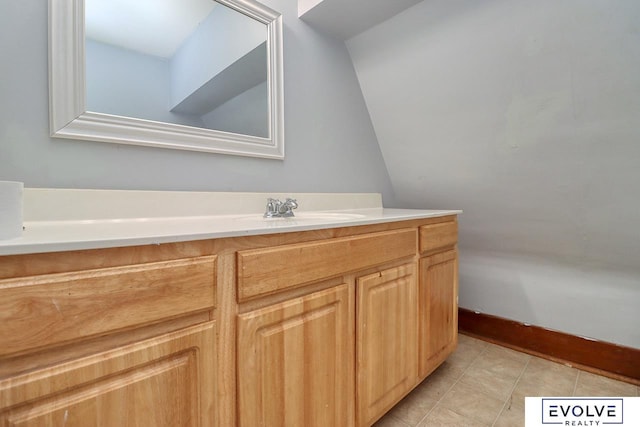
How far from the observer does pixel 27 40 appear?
819 mm

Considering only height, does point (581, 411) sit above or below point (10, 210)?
below

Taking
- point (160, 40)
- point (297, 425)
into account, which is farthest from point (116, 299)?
point (160, 40)

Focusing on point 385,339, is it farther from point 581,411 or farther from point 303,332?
point 581,411

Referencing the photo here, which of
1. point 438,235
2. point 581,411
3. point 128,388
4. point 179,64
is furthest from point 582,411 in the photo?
point 179,64

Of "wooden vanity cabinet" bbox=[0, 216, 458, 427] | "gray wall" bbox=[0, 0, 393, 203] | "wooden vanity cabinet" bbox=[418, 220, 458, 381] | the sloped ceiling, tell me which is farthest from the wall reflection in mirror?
"wooden vanity cabinet" bbox=[418, 220, 458, 381]

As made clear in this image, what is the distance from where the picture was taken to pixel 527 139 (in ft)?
4.82

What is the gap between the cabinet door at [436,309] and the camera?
1.30 metres

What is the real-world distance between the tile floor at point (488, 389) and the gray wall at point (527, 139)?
28 cm

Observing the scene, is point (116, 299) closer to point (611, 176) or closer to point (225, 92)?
point (225, 92)

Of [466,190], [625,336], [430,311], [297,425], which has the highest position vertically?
[466,190]

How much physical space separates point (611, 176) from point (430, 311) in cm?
107

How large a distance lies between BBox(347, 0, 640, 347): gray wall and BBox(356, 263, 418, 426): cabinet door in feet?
3.02

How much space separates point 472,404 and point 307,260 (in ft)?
3.94

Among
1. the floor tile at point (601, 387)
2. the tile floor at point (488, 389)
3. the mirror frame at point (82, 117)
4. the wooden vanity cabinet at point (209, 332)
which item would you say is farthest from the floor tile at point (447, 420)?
the mirror frame at point (82, 117)
